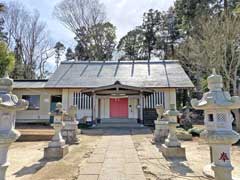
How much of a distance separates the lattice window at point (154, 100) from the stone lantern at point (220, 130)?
14.6 m

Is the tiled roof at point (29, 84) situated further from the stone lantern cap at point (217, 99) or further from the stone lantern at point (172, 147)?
the stone lantern cap at point (217, 99)

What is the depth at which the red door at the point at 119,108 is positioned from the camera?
19859 mm

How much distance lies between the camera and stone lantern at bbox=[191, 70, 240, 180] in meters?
4.19

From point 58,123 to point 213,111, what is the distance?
5.32 metres

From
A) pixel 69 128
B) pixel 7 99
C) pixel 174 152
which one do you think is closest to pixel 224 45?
pixel 174 152

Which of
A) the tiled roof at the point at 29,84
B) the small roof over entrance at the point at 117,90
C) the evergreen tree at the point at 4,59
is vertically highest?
the evergreen tree at the point at 4,59

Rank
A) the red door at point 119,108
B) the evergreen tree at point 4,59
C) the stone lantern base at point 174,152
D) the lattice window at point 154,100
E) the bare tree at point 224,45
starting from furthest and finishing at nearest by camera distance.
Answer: the red door at point 119,108
the lattice window at point 154,100
the evergreen tree at point 4,59
the bare tree at point 224,45
the stone lantern base at point 174,152

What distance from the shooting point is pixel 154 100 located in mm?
19234

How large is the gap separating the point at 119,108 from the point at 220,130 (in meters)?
15.7

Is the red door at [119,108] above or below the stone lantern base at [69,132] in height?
above

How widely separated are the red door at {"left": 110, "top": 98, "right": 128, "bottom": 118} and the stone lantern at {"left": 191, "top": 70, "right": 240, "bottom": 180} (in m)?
15.5

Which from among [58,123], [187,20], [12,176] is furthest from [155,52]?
[12,176]

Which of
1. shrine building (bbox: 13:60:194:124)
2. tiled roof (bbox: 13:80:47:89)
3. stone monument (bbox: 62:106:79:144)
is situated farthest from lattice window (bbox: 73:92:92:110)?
stone monument (bbox: 62:106:79:144)

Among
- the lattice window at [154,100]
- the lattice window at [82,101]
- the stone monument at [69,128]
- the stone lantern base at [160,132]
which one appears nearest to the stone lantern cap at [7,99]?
the stone monument at [69,128]
